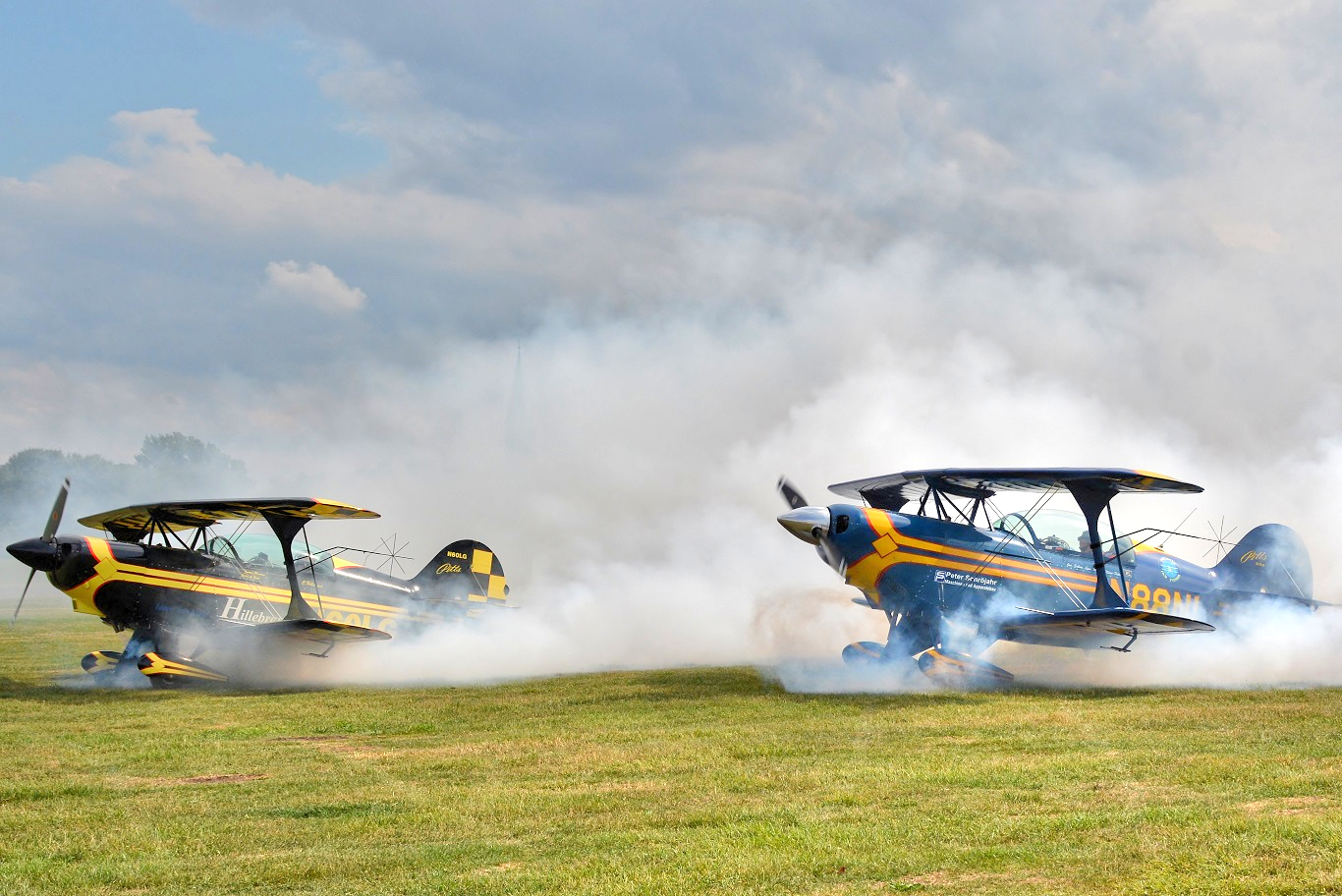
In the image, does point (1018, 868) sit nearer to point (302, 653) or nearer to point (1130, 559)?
point (1130, 559)

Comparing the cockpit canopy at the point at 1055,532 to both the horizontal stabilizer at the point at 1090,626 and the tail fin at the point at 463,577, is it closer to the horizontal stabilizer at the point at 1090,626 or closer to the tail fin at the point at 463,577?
the horizontal stabilizer at the point at 1090,626

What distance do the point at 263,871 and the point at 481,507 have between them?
4012 cm

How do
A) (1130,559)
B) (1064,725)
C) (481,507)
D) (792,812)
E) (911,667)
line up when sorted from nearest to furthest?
(792,812)
(1064,725)
(911,667)
(1130,559)
(481,507)

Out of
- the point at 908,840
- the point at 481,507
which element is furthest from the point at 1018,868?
the point at 481,507

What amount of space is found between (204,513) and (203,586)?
121 centimetres

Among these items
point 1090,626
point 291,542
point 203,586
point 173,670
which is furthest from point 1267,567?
point 173,670

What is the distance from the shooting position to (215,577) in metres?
19.7

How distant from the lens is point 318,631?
19.0 meters

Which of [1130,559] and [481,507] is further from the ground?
[481,507]

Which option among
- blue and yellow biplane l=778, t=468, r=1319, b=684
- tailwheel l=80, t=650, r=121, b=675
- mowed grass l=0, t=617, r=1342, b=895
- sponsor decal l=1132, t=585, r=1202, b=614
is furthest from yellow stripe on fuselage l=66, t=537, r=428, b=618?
sponsor decal l=1132, t=585, r=1202, b=614

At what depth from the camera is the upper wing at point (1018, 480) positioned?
16141 millimetres

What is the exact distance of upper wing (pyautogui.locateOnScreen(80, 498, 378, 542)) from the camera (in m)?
18.3

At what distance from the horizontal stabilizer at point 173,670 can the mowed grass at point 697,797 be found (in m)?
3.52

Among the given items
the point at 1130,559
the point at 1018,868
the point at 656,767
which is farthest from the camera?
the point at 1130,559
